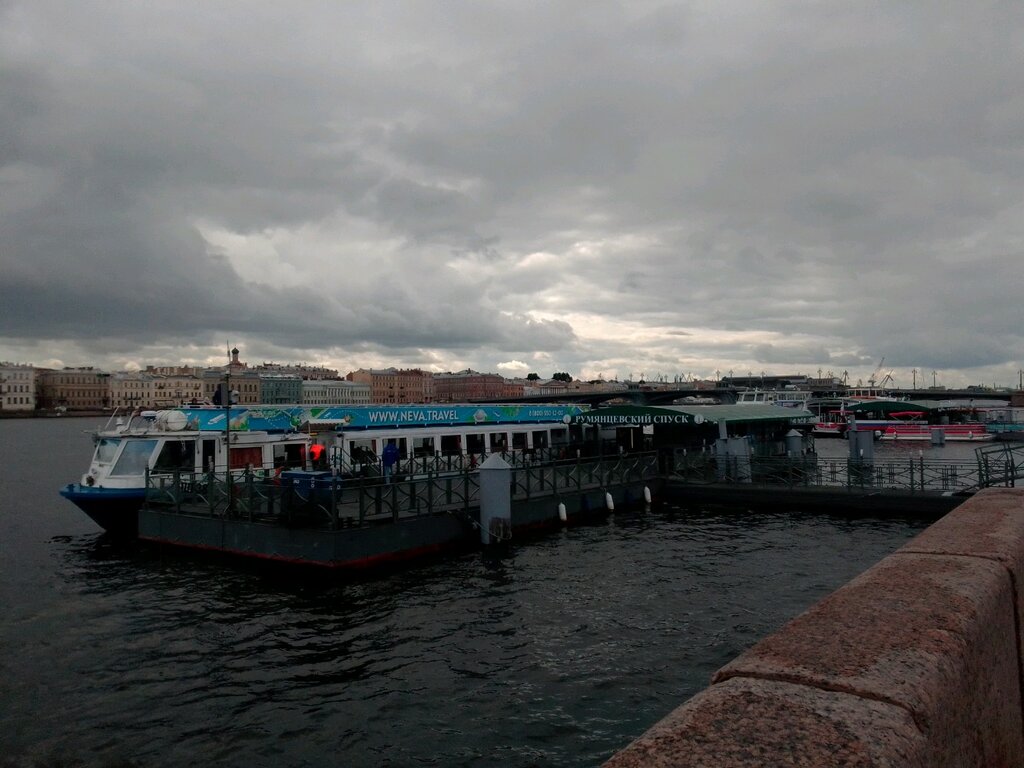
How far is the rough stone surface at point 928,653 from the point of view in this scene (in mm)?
2467

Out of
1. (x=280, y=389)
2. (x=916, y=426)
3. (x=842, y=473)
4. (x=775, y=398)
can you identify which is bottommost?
(x=916, y=426)

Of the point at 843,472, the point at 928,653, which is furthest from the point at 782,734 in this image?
the point at 843,472

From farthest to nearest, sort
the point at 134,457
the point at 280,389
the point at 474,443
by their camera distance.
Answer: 1. the point at 280,389
2. the point at 474,443
3. the point at 134,457

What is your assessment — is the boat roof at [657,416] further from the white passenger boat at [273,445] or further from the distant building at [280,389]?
the distant building at [280,389]

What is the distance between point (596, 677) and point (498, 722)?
88.3 inches

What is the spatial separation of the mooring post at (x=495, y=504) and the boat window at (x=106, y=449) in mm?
13808

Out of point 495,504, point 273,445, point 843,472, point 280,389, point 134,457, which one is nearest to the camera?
point 495,504

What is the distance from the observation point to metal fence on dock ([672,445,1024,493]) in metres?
28.3

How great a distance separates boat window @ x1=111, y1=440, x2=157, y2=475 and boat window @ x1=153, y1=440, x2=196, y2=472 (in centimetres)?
37

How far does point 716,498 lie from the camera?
31828mm

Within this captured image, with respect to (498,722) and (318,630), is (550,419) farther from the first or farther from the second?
(498,722)

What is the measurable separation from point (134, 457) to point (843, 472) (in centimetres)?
2766

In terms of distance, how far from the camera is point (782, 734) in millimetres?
2209

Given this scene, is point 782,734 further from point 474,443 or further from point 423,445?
point 474,443
